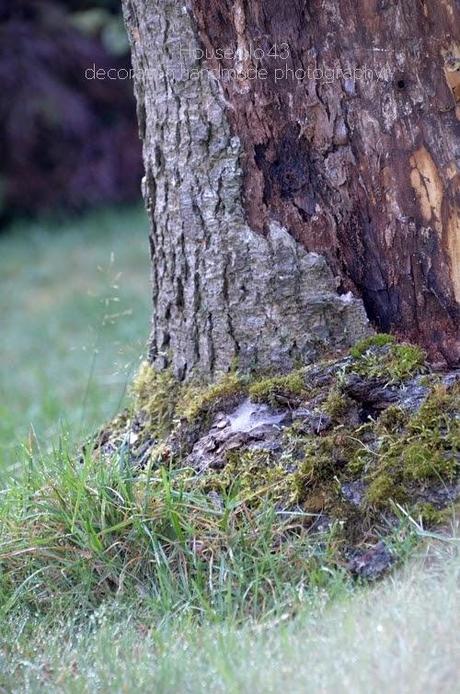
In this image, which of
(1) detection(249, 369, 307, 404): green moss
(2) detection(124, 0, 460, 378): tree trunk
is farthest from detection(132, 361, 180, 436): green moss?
(1) detection(249, 369, 307, 404): green moss

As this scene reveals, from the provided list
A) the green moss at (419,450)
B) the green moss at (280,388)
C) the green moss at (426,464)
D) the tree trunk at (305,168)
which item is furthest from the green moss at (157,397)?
the green moss at (426,464)

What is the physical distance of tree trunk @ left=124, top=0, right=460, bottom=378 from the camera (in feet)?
11.2

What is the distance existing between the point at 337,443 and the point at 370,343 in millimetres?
396

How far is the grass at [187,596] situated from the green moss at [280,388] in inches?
0.6

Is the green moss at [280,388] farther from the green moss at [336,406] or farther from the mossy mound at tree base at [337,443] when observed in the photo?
the green moss at [336,406]

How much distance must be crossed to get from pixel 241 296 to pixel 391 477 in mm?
862

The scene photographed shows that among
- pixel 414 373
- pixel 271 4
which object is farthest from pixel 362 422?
pixel 271 4

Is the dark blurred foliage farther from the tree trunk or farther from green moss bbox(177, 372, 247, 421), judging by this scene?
green moss bbox(177, 372, 247, 421)

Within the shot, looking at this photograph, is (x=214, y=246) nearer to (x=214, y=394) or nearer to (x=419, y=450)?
(x=214, y=394)

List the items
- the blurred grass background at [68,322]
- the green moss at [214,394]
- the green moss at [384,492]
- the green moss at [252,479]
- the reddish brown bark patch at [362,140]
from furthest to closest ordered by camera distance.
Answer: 1. the blurred grass background at [68,322]
2. the green moss at [214,394]
3. the reddish brown bark patch at [362,140]
4. the green moss at [252,479]
5. the green moss at [384,492]

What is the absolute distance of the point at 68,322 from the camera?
940cm

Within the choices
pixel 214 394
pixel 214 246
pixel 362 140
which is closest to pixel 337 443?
pixel 214 394

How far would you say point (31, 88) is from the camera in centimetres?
1312

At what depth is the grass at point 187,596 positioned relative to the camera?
245 cm
